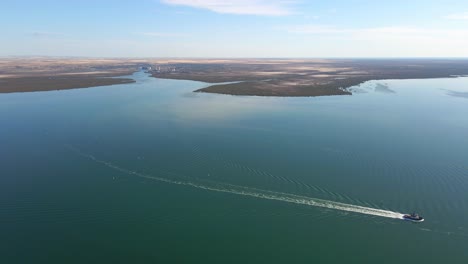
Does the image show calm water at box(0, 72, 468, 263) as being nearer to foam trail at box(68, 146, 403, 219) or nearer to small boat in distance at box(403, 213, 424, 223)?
foam trail at box(68, 146, 403, 219)

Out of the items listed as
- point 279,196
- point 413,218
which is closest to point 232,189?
point 279,196

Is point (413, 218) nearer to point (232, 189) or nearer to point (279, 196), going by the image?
point (279, 196)

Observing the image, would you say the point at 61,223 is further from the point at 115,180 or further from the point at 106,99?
the point at 106,99

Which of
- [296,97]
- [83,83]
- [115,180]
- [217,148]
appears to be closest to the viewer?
[115,180]

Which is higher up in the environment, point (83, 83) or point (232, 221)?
point (83, 83)

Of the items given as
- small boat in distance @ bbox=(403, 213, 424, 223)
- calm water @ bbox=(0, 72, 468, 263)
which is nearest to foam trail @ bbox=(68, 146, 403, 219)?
calm water @ bbox=(0, 72, 468, 263)

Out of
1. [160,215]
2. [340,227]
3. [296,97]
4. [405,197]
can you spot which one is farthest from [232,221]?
[296,97]

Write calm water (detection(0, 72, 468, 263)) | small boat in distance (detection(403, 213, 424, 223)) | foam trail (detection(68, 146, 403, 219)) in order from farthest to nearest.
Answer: foam trail (detection(68, 146, 403, 219))
small boat in distance (detection(403, 213, 424, 223))
calm water (detection(0, 72, 468, 263))

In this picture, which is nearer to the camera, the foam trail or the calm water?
the calm water

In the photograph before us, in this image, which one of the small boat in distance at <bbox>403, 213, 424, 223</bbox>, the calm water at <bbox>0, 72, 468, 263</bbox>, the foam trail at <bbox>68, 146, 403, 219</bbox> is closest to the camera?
the calm water at <bbox>0, 72, 468, 263</bbox>
